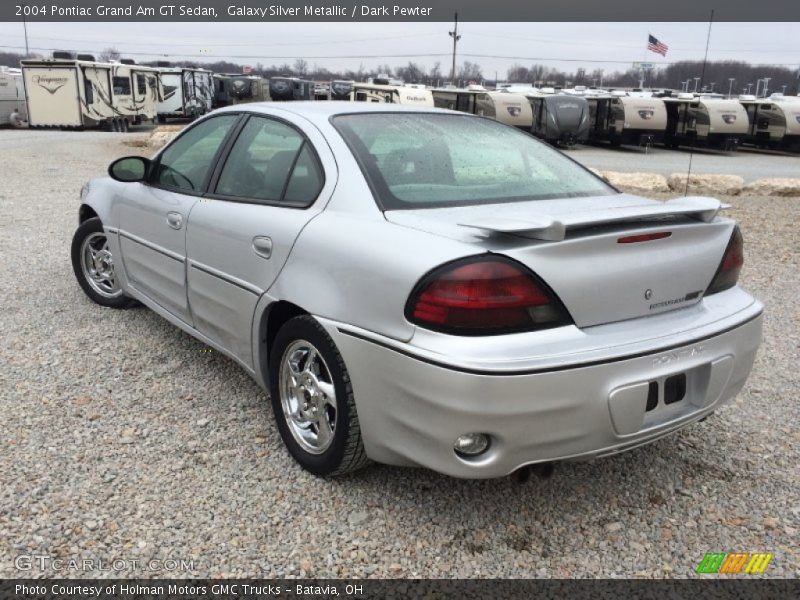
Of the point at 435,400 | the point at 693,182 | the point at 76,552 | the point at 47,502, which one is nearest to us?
the point at 435,400

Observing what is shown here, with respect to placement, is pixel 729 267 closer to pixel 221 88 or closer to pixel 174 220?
pixel 174 220

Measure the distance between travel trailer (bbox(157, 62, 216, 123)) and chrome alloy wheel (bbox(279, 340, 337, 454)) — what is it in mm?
30462

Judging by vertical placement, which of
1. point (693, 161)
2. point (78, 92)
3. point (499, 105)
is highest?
point (499, 105)

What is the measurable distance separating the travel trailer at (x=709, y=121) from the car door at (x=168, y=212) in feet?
73.9

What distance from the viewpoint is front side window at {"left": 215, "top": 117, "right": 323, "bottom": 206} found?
3.01 m

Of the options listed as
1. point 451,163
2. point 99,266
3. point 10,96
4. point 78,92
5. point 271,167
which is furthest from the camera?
point 10,96

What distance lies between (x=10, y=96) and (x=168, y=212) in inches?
1192

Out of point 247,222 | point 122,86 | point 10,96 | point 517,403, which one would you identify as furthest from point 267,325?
point 10,96

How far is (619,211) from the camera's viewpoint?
8.26 feet

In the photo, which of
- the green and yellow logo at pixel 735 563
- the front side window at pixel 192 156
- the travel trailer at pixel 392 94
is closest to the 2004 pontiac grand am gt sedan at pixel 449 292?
the front side window at pixel 192 156

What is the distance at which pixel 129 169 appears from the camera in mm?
4086

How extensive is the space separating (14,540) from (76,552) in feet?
0.82

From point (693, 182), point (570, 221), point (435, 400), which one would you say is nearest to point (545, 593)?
point (435, 400)

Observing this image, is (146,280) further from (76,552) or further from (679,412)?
(679,412)
